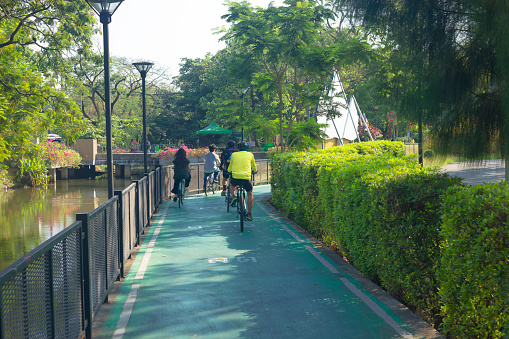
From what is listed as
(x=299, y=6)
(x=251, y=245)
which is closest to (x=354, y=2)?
(x=251, y=245)

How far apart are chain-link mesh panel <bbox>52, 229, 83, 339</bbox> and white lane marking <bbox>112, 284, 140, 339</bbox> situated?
69cm

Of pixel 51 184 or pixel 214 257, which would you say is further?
pixel 51 184

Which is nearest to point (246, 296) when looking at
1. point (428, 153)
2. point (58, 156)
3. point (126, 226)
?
point (126, 226)

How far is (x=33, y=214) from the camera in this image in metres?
24.8

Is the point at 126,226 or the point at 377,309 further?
the point at 126,226

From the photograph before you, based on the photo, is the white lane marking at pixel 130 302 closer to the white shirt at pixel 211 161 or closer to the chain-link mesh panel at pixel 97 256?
the chain-link mesh panel at pixel 97 256

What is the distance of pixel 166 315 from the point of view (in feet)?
19.7

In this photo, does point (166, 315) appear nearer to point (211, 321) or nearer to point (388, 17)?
point (211, 321)

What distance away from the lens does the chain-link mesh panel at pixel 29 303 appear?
292 cm

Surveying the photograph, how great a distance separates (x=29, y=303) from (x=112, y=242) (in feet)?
12.2

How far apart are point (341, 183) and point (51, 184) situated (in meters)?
41.2

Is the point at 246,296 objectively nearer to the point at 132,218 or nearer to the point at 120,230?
the point at 120,230

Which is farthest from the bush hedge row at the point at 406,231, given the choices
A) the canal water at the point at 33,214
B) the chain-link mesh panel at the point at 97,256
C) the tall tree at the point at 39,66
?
the tall tree at the point at 39,66

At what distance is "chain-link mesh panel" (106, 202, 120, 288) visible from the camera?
6653mm
